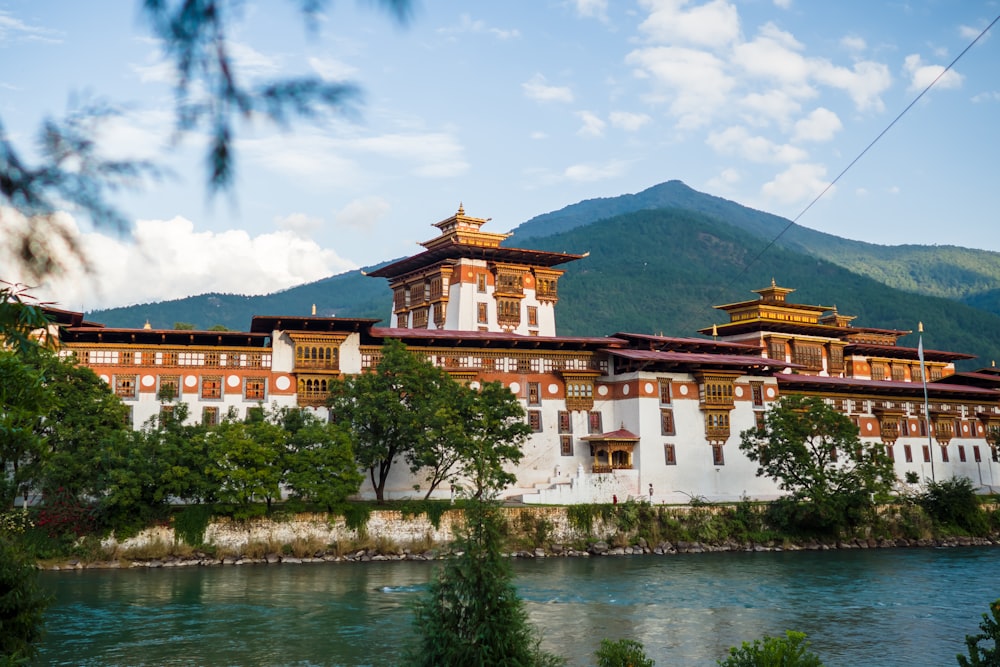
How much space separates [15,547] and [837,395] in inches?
2209

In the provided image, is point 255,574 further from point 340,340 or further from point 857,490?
point 857,490

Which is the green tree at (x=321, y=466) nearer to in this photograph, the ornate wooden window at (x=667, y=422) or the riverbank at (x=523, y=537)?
the riverbank at (x=523, y=537)

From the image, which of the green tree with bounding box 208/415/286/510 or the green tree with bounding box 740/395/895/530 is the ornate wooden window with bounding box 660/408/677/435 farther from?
the green tree with bounding box 208/415/286/510

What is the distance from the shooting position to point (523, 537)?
4478 cm

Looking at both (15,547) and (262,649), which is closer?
(15,547)

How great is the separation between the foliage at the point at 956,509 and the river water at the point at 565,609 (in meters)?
11.3

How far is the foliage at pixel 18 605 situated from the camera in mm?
16203

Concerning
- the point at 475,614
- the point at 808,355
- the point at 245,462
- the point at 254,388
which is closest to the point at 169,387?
the point at 254,388

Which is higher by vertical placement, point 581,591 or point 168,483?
point 168,483

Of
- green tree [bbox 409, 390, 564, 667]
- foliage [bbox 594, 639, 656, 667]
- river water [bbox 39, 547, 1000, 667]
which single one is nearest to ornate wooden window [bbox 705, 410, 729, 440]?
river water [bbox 39, 547, 1000, 667]

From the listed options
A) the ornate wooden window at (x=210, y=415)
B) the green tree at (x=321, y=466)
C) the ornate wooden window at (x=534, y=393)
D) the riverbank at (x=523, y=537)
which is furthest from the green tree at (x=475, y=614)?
the ornate wooden window at (x=534, y=393)

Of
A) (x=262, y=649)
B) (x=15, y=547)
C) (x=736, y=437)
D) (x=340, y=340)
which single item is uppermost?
(x=340, y=340)

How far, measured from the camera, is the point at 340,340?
4897cm

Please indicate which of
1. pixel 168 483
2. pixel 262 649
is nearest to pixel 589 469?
pixel 168 483
